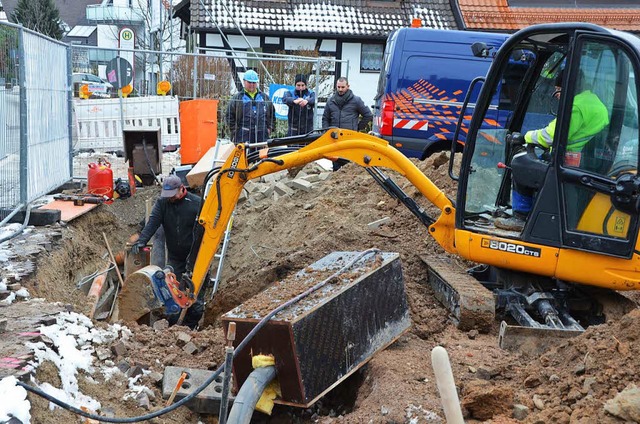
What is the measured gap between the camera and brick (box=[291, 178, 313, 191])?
1109cm

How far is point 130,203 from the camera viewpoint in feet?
36.3

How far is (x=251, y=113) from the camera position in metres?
11.9

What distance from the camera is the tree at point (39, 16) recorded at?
4209 centimetres

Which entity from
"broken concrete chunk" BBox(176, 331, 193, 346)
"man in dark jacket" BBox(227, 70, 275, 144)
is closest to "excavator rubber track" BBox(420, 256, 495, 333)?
"broken concrete chunk" BBox(176, 331, 193, 346)

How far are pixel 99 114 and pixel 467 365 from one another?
946 centimetres

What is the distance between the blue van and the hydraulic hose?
769cm

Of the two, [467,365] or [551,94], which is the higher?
[551,94]

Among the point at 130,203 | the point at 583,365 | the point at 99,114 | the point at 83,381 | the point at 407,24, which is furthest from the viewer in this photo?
the point at 407,24

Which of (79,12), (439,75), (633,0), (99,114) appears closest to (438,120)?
(439,75)

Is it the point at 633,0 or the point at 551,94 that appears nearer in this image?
the point at 551,94

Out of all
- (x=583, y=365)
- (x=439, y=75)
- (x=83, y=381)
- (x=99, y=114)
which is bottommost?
(x=83, y=381)

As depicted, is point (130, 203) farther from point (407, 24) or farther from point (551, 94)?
point (407, 24)

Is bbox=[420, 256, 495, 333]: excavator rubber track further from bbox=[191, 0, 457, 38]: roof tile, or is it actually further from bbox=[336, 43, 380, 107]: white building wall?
bbox=[336, 43, 380, 107]: white building wall

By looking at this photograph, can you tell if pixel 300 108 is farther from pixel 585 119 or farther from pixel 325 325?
pixel 325 325
